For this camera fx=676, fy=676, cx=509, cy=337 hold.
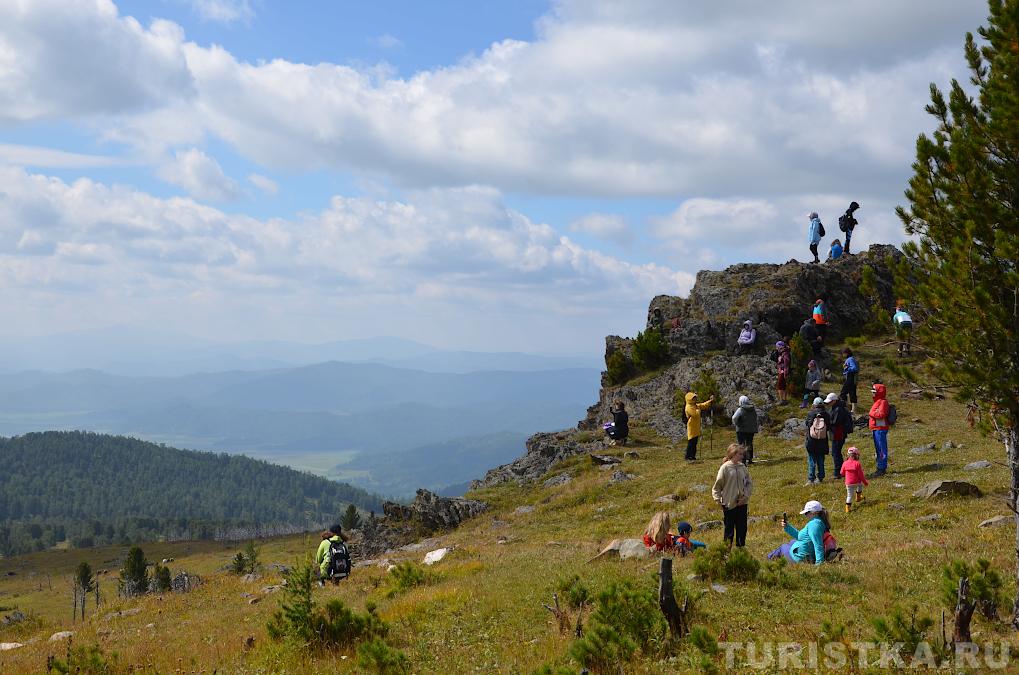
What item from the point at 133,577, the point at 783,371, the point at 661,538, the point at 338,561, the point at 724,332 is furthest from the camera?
the point at 133,577

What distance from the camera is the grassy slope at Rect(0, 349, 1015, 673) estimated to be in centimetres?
1141

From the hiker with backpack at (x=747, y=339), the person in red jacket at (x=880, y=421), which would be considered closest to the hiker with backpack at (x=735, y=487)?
the person in red jacket at (x=880, y=421)

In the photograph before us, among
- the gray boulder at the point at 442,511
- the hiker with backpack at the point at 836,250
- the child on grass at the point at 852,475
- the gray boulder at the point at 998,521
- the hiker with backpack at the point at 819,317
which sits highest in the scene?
the hiker with backpack at the point at 836,250

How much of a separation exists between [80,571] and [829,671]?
143123 mm

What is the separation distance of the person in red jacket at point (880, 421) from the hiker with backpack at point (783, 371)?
13612 mm

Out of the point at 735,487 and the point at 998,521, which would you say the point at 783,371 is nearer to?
the point at 998,521

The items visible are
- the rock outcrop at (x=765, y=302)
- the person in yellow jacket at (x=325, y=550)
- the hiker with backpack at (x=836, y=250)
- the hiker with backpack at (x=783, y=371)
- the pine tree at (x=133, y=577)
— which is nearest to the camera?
the person in yellow jacket at (x=325, y=550)

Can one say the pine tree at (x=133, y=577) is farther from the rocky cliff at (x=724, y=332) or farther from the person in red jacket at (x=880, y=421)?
the person in red jacket at (x=880, y=421)

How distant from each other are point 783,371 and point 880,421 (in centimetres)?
1481

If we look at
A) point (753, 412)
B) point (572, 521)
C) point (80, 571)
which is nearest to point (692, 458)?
point (753, 412)

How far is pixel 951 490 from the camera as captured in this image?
64.3ft

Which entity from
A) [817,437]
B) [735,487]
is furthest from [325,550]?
[817,437]

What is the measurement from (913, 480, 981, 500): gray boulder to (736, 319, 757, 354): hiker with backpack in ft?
80.5

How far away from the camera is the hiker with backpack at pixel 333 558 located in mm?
19938
